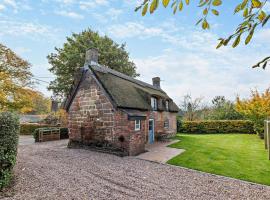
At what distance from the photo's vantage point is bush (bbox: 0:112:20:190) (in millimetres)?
5926

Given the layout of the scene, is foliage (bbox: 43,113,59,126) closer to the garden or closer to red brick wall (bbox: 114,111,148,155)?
the garden

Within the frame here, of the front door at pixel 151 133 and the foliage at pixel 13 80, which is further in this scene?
the foliage at pixel 13 80

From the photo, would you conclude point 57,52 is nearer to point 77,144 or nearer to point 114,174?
point 77,144

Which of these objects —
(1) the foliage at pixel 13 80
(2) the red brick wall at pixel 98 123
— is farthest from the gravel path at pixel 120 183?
(1) the foliage at pixel 13 80

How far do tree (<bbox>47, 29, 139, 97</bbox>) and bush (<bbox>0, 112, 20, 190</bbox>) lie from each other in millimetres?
24302

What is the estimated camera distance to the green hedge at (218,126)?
2595cm

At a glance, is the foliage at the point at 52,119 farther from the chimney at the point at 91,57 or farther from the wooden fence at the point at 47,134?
the chimney at the point at 91,57

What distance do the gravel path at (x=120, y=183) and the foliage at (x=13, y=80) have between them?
11624 millimetres

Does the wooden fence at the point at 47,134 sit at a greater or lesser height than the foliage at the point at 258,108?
lesser

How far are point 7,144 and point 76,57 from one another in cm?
2481

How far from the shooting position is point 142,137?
1302 cm

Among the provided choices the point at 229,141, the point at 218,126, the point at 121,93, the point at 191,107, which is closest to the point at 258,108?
the point at 229,141

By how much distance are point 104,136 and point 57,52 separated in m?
24.7

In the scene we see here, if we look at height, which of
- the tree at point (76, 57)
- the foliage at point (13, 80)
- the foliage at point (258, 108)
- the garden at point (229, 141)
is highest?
the tree at point (76, 57)
